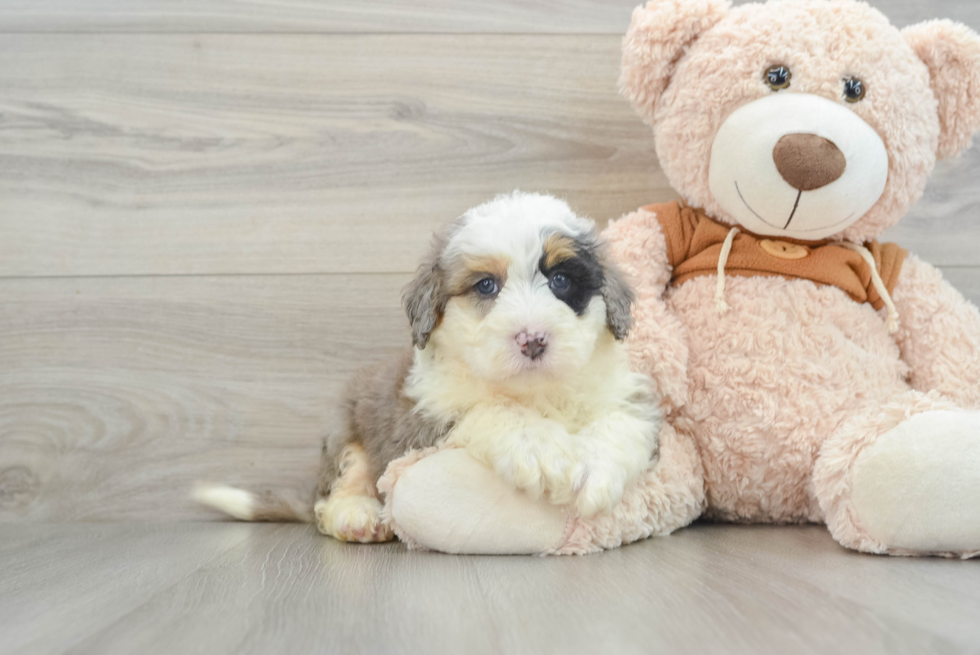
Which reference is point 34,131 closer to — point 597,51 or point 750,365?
point 597,51

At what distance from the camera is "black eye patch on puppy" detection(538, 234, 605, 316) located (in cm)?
137

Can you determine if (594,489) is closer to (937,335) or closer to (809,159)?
(809,159)

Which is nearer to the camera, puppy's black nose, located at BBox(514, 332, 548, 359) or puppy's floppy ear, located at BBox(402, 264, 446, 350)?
puppy's black nose, located at BBox(514, 332, 548, 359)

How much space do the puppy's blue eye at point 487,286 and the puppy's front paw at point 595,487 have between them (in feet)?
1.10

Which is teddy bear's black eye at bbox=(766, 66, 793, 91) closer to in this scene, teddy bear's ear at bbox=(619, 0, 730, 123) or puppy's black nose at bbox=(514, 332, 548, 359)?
teddy bear's ear at bbox=(619, 0, 730, 123)

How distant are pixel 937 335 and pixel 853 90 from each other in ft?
1.77

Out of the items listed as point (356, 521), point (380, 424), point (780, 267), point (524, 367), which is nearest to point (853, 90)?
point (780, 267)

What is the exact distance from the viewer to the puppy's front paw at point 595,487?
51.5 inches

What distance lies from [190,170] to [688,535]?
1.48 metres

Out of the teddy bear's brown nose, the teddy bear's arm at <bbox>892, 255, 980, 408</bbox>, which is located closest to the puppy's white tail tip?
the teddy bear's brown nose

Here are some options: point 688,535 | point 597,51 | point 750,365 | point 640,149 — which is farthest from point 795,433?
point 597,51

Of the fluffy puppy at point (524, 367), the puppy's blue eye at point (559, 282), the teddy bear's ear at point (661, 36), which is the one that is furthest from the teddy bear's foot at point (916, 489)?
the teddy bear's ear at point (661, 36)

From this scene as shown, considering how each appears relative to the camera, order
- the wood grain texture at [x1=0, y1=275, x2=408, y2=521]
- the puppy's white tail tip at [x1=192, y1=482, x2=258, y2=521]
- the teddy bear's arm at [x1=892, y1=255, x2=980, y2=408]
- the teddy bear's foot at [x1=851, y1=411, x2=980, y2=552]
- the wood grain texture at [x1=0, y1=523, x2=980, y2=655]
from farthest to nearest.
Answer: the wood grain texture at [x1=0, y1=275, x2=408, y2=521], the puppy's white tail tip at [x1=192, y1=482, x2=258, y2=521], the teddy bear's arm at [x1=892, y1=255, x2=980, y2=408], the teddy bear's foot at [x1=851, y1=411, x2=980, y2=552], the wood grain texture at [x1=0, y1=523, x2=980, y2=655]

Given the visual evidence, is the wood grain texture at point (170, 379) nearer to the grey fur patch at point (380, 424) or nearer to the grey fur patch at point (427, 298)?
the grey fur patch at point (380, 424)
